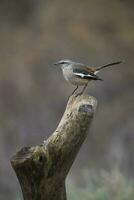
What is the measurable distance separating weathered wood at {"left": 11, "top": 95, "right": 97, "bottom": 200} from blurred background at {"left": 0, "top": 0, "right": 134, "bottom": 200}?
4.45m

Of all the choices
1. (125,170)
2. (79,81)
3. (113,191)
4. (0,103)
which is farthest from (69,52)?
(79,81)

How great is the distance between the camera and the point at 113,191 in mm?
6133

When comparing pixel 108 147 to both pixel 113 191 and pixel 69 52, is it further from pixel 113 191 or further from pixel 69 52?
pixel 113 191

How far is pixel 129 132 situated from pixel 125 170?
71 cm

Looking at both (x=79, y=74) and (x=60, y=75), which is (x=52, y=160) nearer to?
(x=79, y=74)

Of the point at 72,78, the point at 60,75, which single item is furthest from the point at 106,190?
the point at 60,75

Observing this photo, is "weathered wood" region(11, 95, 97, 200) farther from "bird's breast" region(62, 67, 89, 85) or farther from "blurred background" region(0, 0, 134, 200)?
"blurred background" region(0, 0, 134, 200)

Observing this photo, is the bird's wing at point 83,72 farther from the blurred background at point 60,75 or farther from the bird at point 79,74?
the blurred background at point 60,75

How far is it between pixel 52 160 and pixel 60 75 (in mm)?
5761

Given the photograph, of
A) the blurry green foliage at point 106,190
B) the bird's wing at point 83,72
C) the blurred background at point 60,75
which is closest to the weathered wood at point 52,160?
the bird's wing at point 83,72

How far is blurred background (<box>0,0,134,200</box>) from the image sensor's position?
8406mm

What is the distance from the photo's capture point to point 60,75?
29.4 feet

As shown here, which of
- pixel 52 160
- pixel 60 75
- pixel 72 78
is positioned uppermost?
pixel 52 160

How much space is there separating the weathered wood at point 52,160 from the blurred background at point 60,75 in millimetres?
4450
